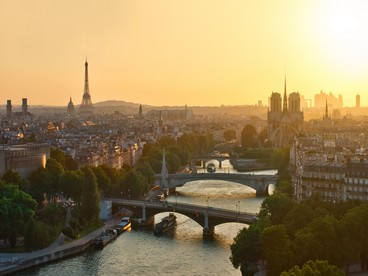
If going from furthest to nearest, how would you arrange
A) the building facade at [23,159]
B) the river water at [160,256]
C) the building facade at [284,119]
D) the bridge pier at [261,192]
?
the building facade at [284,119], the bridge pier at [261,192], the building facade at [23,159], the river water at [160,256]

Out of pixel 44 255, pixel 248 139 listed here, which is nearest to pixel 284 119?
pixel 248 139

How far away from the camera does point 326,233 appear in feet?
70.7

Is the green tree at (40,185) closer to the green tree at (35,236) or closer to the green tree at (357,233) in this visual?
the green tree at (35,236)

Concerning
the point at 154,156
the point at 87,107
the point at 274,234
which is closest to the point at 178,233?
the point at 274,234

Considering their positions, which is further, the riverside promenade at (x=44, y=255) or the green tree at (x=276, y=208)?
the green tree at (x=276, y=208)

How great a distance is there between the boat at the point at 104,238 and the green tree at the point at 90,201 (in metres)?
1.22

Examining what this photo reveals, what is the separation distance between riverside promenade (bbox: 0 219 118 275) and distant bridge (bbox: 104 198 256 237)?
186 inches

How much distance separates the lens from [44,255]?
25.8m

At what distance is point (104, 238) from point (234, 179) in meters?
16.8

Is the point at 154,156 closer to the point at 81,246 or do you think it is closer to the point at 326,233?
the point at 81,246

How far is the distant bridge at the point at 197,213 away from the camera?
3089 centimetres

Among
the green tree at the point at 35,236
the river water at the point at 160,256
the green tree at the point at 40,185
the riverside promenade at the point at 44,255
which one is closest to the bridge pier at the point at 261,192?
the river water at the point at 160,256

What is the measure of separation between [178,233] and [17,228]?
7033 mm

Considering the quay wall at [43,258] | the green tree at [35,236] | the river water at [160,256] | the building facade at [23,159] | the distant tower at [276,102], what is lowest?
the river water at [160,256]
